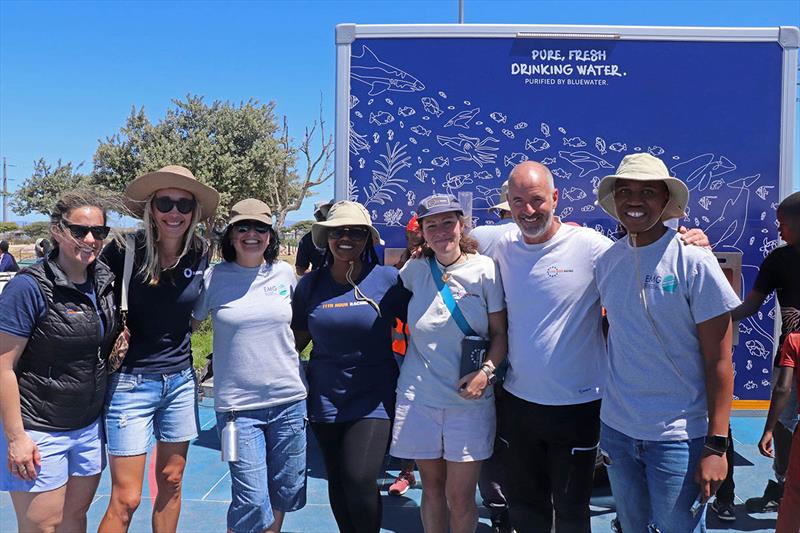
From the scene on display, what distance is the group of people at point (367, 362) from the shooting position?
87.2 inches

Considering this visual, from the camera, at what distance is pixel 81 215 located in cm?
251

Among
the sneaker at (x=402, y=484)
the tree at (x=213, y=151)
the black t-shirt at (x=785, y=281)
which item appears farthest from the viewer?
the tree at (x=213, y=151)

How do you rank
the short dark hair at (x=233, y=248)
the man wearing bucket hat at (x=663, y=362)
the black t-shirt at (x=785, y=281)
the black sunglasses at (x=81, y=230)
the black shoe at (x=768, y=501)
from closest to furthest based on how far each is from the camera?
the man wearing bucket hat at (x=663, y=362) → the black sunglasses at (x=81, y=230) → the short dark hair at (x=233, y=248) → the black t-shirt at (x=785, y=281) → the black shoe at (x=768, y=501)

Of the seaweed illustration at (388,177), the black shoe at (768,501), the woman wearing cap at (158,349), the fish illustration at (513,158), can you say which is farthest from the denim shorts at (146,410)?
the black shoe at (768,501)

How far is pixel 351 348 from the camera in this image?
2.79 m

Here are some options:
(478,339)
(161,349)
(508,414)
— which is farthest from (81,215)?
(508,414)

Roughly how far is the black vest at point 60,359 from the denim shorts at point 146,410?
143 millimetres

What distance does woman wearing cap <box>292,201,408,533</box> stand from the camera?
278 cm

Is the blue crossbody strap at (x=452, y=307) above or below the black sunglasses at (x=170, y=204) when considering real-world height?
below

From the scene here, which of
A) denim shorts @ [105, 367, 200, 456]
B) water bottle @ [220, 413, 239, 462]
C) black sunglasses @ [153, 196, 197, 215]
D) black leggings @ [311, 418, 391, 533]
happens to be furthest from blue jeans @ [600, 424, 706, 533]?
black sunglasses @ [153, 196, 197, 215]

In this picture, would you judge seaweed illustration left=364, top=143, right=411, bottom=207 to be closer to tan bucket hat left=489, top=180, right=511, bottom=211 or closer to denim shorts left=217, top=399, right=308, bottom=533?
tan bucket hat left=489, top=180, right=511, bottom=211

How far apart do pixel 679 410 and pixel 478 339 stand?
0.86 m

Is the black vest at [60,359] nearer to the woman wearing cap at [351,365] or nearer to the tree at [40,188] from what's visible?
the woman wearing cap at [351,365]

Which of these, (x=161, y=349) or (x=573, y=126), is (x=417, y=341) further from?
(x=573, y=126)
